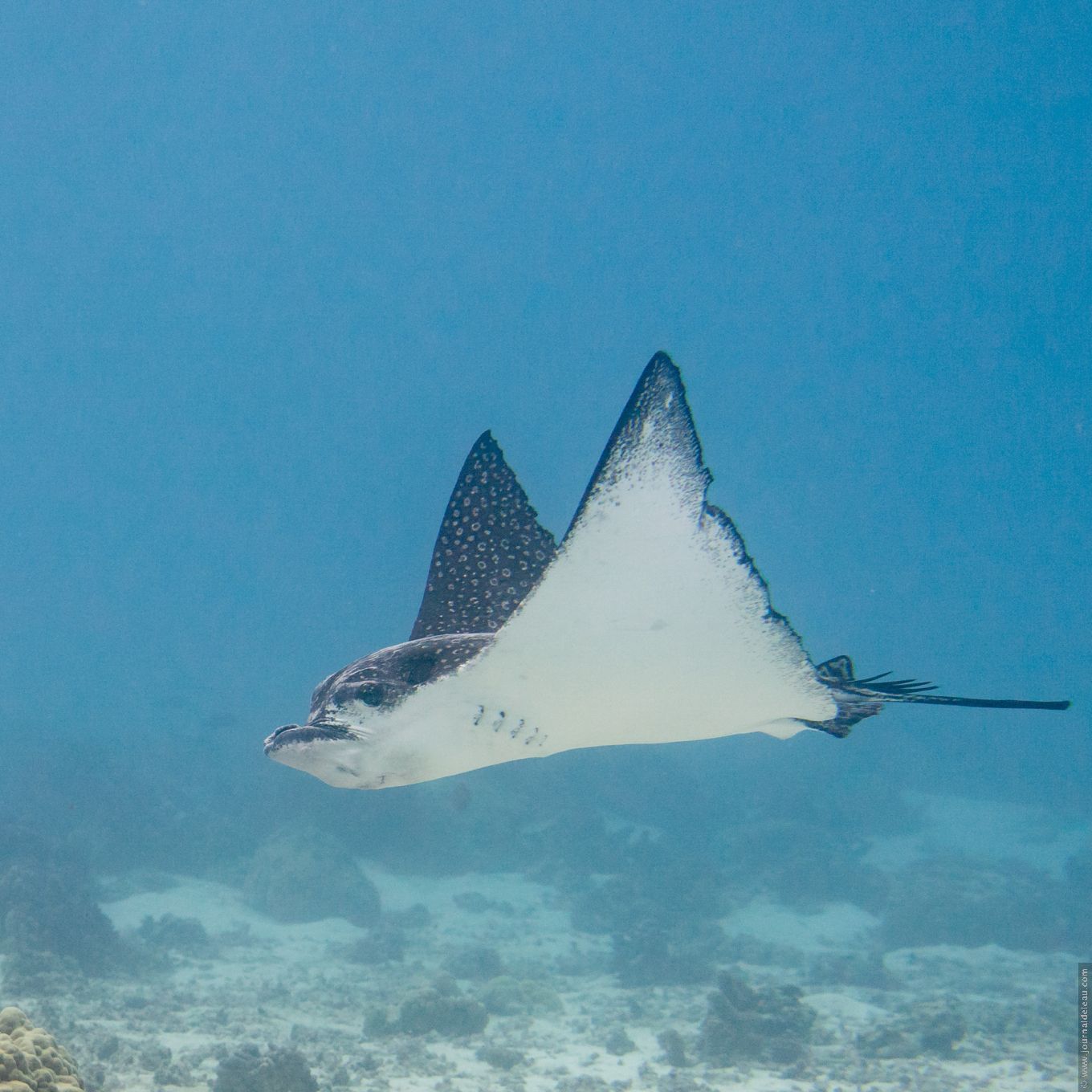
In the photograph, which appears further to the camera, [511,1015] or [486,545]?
[511,1015]

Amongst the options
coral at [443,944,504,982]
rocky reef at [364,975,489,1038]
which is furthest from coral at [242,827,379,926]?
rocky reef at [364,975,489,1038]

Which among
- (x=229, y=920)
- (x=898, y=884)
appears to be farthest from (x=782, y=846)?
(x=229, y=920)

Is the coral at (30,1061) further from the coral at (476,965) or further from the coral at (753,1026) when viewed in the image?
the coral at (476,965)

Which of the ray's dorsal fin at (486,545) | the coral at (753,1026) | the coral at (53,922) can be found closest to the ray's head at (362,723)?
the ray's dorsal fin at (486,545)

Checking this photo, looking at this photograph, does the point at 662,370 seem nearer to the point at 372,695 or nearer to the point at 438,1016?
the point at 372,695

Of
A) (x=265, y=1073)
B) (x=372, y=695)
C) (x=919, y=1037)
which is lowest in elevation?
(x=919, y=1037)

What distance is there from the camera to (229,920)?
1619 cm

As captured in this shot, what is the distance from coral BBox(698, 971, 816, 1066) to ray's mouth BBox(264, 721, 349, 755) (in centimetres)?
957

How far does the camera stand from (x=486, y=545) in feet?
17.0

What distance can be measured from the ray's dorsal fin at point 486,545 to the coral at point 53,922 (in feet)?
35.1

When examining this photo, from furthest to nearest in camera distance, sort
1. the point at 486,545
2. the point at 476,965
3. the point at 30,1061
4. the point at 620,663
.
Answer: the point at 476,965 → the point at 486,545 → the point at 30,1061 → the point at 620,663

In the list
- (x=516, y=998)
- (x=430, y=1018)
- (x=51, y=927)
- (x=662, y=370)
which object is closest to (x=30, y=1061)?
(x=662, y=370)

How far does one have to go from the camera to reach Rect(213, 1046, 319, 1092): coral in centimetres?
687

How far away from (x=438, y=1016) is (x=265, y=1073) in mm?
4007
